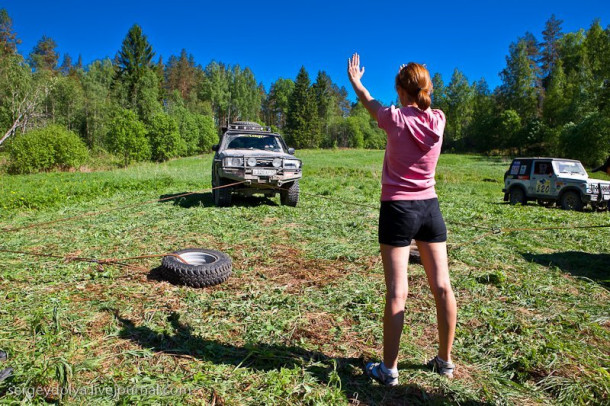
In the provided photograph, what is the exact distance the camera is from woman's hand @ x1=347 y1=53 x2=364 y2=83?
2.39 meters

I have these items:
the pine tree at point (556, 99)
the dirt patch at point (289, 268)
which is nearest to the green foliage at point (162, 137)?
the dirt patch at point (289, 268)

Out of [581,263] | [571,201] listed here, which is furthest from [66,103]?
[581,263]

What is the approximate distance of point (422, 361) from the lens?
2.60m

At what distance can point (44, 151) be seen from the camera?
A: 26188mm

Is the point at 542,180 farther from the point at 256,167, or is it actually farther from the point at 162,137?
the point at 162,137

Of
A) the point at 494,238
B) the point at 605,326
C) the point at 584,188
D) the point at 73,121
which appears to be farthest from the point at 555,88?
the point at 73,121

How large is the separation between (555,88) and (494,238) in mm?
53835

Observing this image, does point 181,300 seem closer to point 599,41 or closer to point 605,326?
point 605,326

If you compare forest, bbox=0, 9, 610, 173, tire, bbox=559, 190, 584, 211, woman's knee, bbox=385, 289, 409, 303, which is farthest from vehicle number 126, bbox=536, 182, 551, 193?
forest, bbox=0, 9, 610, 173

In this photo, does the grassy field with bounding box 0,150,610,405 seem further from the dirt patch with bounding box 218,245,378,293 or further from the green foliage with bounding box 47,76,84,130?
the green foliage with bounding box 47,76,84,130

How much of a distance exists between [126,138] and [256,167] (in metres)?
33.2

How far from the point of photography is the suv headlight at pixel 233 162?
8.24 m

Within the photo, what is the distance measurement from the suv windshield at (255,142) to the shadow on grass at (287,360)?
6990 mm

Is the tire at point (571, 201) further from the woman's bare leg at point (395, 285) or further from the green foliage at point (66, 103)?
the green foliage at point (66, 103)
